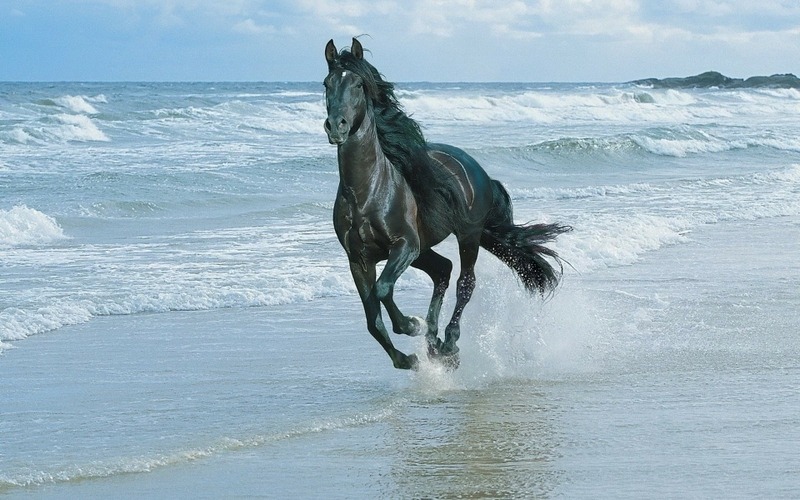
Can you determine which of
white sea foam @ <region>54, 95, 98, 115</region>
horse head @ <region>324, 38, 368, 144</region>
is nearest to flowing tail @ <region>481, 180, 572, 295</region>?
horse head @ <region>324, 38, 368, 144</region>

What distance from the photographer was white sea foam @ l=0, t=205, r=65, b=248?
522 inches

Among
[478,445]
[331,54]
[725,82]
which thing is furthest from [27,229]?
[725,82]

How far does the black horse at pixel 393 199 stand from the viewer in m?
6.03

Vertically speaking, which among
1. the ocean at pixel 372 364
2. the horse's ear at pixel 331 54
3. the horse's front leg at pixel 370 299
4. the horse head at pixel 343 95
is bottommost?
the ocean at pixel 372 364

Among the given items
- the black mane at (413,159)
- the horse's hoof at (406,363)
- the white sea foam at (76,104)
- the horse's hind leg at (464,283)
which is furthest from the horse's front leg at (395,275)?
the white sea foam at (76,104)

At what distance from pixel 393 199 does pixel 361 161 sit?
1.02ft

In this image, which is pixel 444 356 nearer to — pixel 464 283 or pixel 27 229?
pixel 464 283

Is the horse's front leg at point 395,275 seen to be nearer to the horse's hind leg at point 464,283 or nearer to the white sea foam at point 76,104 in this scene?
the horse's hind leg at point 464,283

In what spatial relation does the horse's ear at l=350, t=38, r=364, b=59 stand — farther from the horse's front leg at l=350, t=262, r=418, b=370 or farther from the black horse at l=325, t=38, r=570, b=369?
the horse's front leg at l=350, t=262, r=418, b=370

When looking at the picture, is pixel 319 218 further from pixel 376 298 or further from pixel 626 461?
pixel 626 461

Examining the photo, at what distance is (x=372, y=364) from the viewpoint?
7359 millimetres

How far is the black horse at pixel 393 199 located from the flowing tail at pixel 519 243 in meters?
0.07

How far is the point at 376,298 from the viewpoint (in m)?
6.31

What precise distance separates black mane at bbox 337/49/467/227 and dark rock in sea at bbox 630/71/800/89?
9303 cm
